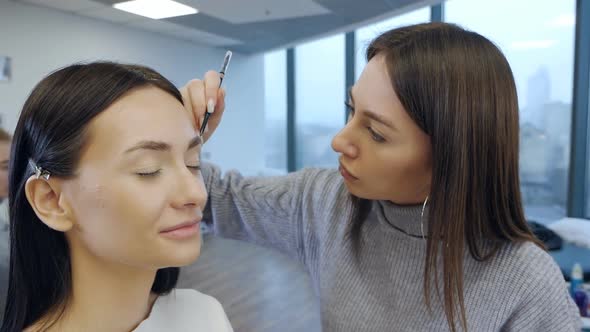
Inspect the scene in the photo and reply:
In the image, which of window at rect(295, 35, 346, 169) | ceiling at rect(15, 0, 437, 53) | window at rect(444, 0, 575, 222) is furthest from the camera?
window at rect(295, 35, 346, 169)

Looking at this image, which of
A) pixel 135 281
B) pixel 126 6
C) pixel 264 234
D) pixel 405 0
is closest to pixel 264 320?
pixel 264 234

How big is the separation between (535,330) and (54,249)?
919 mm

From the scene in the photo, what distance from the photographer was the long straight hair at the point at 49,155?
0.78 meters

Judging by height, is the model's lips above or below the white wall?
below

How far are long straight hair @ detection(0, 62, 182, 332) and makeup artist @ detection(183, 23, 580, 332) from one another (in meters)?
0.20

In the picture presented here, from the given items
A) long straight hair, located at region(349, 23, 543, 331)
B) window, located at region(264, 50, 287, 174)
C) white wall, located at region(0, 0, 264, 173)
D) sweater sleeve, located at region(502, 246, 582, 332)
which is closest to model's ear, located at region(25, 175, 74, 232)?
long straight hair, located at region(349, 23, 543, 331)

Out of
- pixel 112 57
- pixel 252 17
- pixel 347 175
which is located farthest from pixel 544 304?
pixel 112 57

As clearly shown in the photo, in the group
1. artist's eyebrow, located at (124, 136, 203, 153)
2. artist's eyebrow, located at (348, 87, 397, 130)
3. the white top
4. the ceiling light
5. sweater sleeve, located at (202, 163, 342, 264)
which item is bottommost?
the white top

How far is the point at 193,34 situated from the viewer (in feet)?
15.5

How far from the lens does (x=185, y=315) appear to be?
39.9 inches

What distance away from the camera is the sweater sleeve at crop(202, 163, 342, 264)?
109cm

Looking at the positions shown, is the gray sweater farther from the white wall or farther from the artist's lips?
the white wall

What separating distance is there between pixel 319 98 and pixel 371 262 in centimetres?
517

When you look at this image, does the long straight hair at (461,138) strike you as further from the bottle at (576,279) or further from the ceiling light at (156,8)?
the ceiling light at (156,8)
